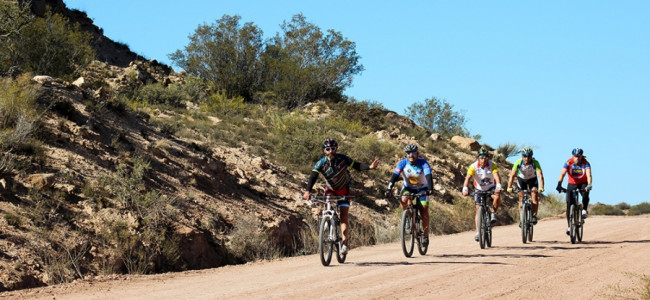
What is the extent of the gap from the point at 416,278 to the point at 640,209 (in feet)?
144

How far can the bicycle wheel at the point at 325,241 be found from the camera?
44.5 feet

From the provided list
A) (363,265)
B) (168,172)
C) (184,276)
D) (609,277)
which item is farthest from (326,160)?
(168,172)

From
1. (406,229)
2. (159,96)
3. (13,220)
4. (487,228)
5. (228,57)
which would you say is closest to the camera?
(406,229)

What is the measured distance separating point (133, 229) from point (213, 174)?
275 inches

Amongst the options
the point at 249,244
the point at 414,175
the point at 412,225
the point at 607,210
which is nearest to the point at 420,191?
the point at 414,175

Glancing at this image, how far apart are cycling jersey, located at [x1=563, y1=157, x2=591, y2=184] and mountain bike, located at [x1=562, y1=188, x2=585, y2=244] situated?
0.25 metres

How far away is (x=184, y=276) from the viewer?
14047 mm

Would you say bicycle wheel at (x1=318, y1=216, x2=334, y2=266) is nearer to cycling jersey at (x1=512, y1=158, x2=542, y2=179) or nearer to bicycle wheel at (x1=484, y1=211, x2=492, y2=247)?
bicycle wheel at (x1=484, y1=211, x2=492, y2=247)

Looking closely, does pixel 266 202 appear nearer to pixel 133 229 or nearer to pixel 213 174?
pixel 213 174

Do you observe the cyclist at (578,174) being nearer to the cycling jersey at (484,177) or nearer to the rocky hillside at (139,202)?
the cycling jersey at (484,177)

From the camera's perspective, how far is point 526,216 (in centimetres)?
1831

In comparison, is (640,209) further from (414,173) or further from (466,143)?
(414,173)

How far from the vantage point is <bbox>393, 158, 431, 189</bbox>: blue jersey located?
599 inches

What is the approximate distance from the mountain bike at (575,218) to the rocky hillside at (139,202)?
6.00m
